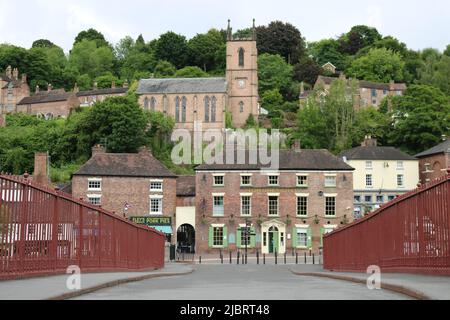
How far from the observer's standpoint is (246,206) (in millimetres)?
61375

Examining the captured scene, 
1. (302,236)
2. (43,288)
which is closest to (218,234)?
(302,236)

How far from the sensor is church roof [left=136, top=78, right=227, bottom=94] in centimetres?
11488

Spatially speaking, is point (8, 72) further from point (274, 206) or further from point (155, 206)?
point (274, 206)

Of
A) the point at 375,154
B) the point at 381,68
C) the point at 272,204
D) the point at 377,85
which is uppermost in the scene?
the point at 381,68

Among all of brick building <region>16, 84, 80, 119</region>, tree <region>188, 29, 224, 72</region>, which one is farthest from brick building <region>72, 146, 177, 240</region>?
tree <region>188, 29, 224, 72</region>

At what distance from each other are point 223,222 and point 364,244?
127 feet

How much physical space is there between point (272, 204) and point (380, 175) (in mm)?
20311

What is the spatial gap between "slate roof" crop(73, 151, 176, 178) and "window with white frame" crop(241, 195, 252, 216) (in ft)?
20.4

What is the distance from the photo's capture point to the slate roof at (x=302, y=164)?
61438 mm

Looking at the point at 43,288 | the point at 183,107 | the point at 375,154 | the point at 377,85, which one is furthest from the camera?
the point at 377,85

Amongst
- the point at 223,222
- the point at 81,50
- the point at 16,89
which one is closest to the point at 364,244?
the point at 223,222
